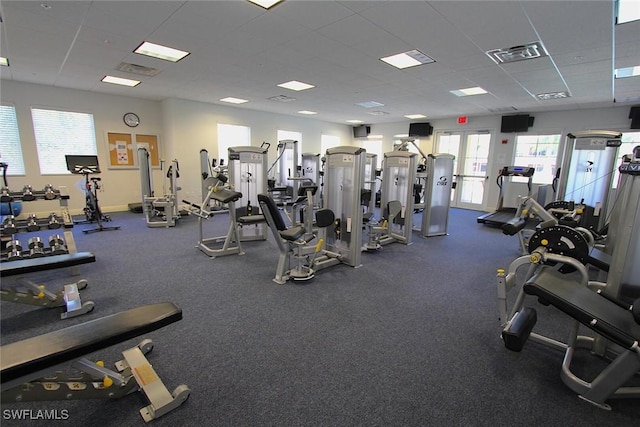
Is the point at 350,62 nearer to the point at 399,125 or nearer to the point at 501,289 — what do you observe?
the point at 501,289

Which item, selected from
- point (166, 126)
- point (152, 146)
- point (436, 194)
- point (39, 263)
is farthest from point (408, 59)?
point (152, 146)

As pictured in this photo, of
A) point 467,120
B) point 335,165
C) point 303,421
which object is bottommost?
point 303,421

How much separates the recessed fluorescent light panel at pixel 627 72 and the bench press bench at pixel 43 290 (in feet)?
24.0

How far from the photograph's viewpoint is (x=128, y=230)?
18.5ft

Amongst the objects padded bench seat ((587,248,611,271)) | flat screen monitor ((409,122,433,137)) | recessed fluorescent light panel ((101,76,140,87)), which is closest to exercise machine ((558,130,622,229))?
padded bench seat ((587,248,611,271))

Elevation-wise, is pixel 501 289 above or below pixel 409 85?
below

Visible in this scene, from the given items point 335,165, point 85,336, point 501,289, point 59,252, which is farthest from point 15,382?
point 335,165

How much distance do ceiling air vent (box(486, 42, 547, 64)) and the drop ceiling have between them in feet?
0.30

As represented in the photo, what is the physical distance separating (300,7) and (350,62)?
1672mm

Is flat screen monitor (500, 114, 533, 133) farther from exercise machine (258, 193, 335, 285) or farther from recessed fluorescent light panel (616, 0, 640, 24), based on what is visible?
exercise machine (258, 193, 335, 285)

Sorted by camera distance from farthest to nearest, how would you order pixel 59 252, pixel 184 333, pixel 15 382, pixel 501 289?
pixel 59 252 → pixel 184 333 → pixel 501 289 → pixel 15 382

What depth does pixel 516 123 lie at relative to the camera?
8039 millimetres

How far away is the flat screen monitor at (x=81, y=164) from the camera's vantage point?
18.4ft

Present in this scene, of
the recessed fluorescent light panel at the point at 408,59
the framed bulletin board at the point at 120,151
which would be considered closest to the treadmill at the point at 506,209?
the recessed fluorescent light panel at the point at 408,59
